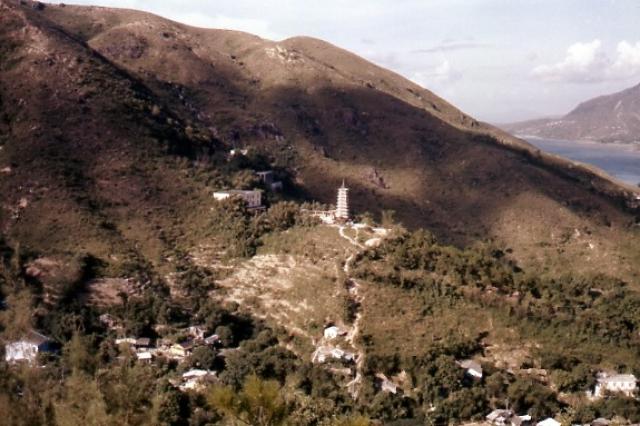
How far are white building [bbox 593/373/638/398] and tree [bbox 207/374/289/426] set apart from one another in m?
18.9

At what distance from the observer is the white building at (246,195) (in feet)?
128

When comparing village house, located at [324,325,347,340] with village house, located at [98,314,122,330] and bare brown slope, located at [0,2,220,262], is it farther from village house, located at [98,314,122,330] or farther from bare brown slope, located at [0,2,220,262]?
bare brown slope, located at [0,2,220,262]

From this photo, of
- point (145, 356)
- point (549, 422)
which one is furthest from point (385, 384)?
point (145, 356)

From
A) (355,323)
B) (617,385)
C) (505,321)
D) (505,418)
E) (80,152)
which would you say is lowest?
(505,418)

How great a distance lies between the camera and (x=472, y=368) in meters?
26.2

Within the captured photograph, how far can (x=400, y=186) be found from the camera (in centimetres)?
5500

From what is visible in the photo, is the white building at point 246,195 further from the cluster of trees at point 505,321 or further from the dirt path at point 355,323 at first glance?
the cluster of trees at point 505,321

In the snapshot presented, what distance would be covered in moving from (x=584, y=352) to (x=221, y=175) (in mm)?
23613

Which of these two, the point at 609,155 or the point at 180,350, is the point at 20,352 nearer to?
the point at 180,350

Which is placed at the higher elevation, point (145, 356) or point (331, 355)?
point (331, 355)

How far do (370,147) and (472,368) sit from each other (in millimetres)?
35582

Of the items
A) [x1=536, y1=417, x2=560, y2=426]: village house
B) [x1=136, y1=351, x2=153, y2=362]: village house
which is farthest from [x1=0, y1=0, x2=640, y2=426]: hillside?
[x1=536, y1=417, x2=560, y2=426]: village house

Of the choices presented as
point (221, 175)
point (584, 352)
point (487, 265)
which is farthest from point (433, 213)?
point (584, 352)

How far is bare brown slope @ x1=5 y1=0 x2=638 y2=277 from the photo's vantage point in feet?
165
